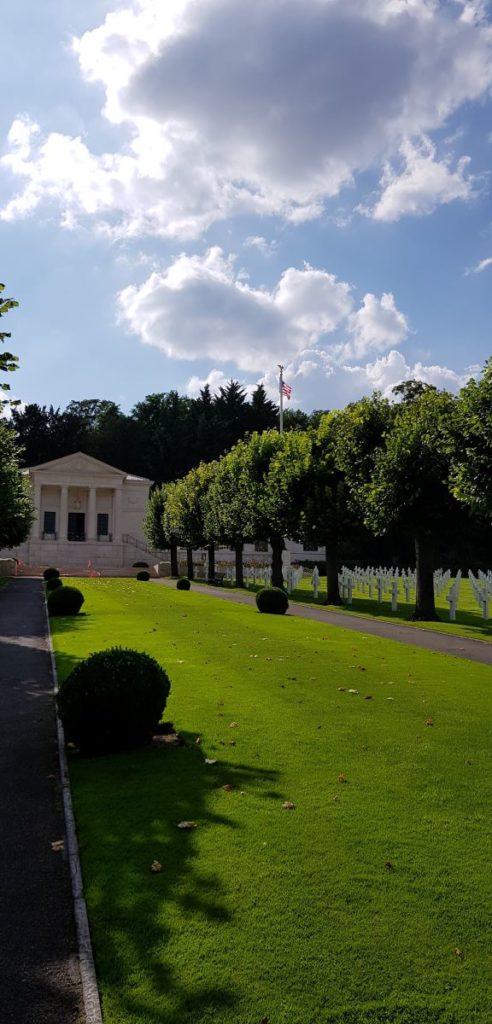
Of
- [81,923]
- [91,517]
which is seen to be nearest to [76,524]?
[91,517]

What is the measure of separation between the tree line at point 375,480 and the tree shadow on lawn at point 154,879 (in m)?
13.8

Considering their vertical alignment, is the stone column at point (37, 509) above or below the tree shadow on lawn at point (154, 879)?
above

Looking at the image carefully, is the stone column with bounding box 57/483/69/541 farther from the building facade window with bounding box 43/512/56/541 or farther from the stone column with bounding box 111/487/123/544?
the stone column with bounding box 111/487/123/544

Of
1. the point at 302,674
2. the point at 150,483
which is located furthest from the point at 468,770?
the point at 150,483

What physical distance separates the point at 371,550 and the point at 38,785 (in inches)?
2923

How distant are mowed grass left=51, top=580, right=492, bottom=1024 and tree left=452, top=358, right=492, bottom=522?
29.7ft

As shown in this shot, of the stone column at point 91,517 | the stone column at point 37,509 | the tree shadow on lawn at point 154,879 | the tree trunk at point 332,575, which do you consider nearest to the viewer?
the tree shadow on lawn at point 154,879

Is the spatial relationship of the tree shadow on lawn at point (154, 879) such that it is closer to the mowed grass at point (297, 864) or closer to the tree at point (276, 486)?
the mowed grass at point (297, 864)

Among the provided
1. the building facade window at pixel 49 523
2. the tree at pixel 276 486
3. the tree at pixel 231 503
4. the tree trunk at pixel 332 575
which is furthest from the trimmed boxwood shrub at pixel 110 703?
the building facade window at pixel 49 523

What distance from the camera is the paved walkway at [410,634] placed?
17.6m

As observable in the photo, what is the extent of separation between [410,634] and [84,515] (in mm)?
76910

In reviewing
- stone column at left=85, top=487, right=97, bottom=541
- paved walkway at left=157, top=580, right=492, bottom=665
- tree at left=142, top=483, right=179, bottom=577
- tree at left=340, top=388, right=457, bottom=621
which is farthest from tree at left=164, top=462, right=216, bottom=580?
stone column at left=85, top=487, right=97, bottom=541

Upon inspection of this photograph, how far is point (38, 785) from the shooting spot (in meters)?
7.63

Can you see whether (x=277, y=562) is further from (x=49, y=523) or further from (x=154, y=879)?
(x=49, y=523)
